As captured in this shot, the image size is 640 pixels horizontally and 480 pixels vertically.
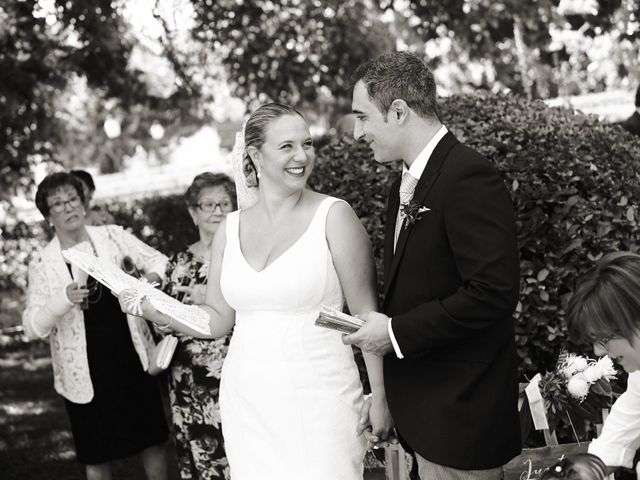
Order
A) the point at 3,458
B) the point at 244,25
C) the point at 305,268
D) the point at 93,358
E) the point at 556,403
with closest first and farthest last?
the point at 305,268 < the point at 556,403 < the point at 93,358 < the point at 3,458 < the point at 244,25

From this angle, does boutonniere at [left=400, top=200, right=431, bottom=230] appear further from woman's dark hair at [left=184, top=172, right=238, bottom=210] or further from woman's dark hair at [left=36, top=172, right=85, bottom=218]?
woman's dark hair at [left=36, top=172, right=85, bottom=218]

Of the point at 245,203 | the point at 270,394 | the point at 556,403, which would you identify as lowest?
the point at 556,403

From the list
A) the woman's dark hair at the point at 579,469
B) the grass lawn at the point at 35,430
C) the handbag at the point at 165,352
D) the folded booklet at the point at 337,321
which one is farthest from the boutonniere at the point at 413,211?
the handbag at the point at 165,352

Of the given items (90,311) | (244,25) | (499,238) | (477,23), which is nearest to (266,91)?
(244,25)

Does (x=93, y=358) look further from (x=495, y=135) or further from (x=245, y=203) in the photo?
(x=495, y=135)

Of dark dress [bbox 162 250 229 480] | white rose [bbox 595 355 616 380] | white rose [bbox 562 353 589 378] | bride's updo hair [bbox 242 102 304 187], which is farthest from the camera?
dark dress [bbox 162 250 229 480]

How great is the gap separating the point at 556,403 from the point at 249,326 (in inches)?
57.8

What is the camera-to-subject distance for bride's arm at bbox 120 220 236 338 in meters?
4.03

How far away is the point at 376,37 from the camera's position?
1313 cm

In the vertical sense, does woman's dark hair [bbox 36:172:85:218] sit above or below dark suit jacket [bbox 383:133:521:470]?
→ above

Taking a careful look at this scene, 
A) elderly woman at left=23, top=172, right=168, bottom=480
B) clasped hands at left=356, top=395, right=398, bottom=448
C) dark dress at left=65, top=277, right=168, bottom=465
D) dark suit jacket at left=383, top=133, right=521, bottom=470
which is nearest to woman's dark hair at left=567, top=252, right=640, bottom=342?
dark suit jacket at left=383, top=133, right=521, bottom=470

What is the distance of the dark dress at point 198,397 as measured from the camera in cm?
516

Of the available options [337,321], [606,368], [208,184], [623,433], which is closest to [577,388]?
[606,368]

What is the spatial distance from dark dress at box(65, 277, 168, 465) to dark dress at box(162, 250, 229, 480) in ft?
1.70
